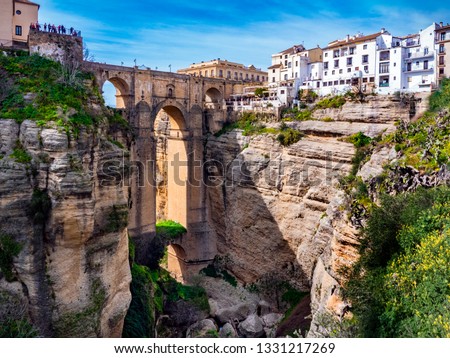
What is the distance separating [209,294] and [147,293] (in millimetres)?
10157

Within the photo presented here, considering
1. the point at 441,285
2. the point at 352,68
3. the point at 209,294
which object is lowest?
the point at 209,294

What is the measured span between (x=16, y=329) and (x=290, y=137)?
17138 mm

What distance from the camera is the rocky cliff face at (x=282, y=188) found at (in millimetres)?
22016

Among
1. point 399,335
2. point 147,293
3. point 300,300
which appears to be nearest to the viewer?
point 399,335

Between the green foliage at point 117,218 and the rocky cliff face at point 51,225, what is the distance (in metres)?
0.39

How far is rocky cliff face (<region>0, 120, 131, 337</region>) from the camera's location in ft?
36.7

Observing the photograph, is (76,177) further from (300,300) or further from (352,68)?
(352,68)

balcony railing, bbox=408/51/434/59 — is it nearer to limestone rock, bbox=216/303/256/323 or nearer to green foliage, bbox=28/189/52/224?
limestone rock, bbox=216/303/256/323

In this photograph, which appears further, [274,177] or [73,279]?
[274,177]

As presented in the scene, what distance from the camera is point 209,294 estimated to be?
26531mm

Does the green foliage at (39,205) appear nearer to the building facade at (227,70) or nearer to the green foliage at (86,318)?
the green foliage at (86,318)

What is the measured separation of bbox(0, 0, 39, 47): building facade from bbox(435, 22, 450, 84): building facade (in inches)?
775

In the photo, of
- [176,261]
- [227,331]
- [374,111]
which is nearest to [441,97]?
[374,111]
